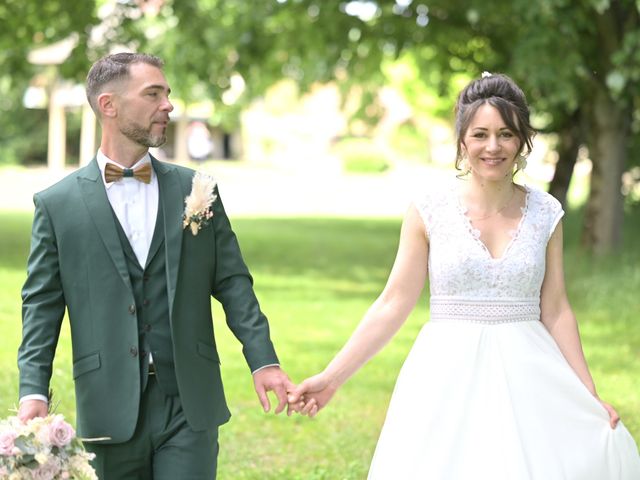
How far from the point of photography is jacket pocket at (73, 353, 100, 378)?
4.67m

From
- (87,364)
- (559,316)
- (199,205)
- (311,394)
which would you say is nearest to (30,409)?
(87,364)

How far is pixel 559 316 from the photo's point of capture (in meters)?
5.03

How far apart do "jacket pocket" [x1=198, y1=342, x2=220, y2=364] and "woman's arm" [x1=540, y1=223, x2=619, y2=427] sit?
1.25 meters

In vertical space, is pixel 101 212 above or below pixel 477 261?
above

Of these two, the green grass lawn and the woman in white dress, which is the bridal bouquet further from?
the green grass lawn

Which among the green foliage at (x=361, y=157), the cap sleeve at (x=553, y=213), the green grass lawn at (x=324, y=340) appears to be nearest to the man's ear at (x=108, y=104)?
the cap sleeve at (x=553, y=213)

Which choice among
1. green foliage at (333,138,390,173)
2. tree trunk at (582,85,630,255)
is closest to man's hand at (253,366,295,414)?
tree trunk at (582,85,630,255)

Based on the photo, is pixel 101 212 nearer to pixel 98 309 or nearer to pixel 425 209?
pixel 98 309

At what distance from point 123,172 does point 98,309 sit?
0.49 metres

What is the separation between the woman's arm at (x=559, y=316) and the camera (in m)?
5.01

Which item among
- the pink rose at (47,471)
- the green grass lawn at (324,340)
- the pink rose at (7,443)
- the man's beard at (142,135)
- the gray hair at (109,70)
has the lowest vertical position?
the green grass lawn at (324,340)

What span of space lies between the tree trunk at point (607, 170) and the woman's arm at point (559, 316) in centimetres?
1583

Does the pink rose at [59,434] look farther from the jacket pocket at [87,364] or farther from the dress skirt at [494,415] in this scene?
the dress skirt at [494,415]

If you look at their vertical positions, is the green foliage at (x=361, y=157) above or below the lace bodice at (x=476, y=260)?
above
